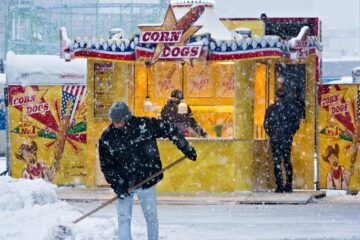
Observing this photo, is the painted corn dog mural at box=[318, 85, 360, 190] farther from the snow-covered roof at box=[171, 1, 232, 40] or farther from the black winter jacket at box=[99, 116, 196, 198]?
the black winter jacket at box=[99, 116, 196, 198]

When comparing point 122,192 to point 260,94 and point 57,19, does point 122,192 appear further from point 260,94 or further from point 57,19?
point 57,19

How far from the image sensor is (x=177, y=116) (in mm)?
18266

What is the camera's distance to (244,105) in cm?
1778

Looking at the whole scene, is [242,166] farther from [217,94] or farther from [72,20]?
[72,20]

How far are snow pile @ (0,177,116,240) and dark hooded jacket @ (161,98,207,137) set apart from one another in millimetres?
3969

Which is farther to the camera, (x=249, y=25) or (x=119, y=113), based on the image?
(x=249, y=25)

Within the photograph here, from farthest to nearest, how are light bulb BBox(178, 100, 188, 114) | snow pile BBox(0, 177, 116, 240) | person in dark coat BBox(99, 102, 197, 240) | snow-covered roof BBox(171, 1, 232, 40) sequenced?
snow-covered roof BBox(171, 1, 232, 40), light bulb BBox(178, 100, 188, 114), snow pile BBox(0, 177, 116, 240), person in dark coat BBox(99, 102, 197, 240)

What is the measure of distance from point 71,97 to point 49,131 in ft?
2.58

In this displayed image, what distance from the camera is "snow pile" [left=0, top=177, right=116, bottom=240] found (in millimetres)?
11008

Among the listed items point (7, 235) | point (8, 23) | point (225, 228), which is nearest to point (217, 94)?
point (225, 228)

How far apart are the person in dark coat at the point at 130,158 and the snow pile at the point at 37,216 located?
126 cm

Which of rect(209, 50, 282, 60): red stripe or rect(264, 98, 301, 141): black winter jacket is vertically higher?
rect(209, 50, 282, 60): red stripe

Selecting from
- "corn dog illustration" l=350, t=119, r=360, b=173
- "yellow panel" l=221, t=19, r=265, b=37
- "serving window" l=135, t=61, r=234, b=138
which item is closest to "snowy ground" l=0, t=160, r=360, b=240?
"corn dog illustration" l=350, t=119, r=360, b=173

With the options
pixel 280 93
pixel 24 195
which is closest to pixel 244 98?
pixel 280 93
